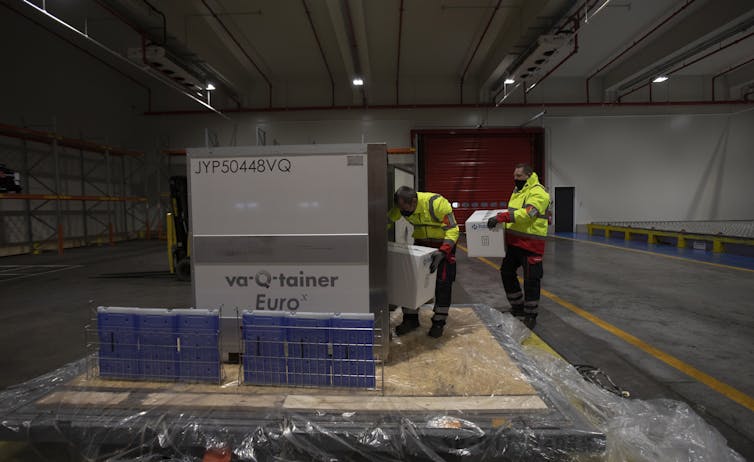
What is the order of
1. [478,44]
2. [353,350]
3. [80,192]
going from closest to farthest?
1. [353,350]
2. [478,44]
3. [80,192]

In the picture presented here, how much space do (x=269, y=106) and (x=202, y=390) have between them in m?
15.9

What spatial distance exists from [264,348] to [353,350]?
23.2 inches

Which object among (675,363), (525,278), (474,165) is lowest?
(675,363)

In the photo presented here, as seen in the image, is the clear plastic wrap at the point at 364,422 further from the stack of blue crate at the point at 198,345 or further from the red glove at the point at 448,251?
the red glove at the point at 448,251

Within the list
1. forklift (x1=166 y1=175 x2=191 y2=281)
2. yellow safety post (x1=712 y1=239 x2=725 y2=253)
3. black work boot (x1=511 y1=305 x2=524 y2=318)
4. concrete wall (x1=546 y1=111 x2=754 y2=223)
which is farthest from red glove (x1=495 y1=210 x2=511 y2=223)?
concrete wall (x1=546 y1=111 x2=754 y2=223)

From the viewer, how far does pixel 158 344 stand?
8.18ft

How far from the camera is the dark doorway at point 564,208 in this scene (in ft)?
55.5

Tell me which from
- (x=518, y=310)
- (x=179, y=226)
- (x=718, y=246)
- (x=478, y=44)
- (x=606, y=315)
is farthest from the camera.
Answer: (x=478, y=44)

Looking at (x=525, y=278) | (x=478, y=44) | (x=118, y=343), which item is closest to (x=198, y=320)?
(x=118, y=343)

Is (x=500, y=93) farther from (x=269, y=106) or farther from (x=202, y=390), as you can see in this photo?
(x=202, y=390)

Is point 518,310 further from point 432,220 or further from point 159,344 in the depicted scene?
point 159,344

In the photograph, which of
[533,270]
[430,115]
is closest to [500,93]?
[430,115]

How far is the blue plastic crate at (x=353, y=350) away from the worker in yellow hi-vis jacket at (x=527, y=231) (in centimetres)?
238

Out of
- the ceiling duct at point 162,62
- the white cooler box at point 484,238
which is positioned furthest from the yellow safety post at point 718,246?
the ceiling duct at point 162,62
